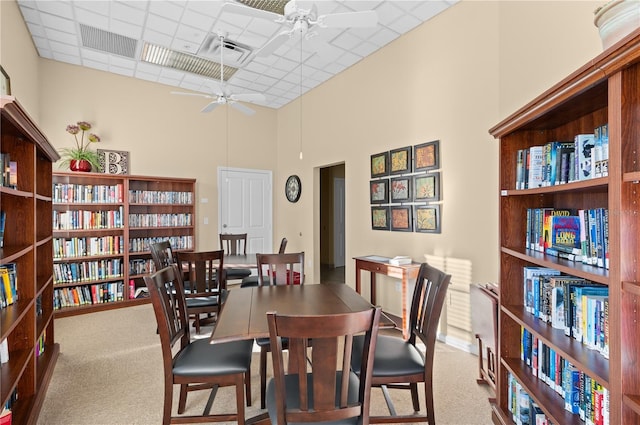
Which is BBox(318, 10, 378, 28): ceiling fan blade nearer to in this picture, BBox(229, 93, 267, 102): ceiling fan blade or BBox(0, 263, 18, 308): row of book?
BBox(229, 93, 267, 102): ceiling fan blade

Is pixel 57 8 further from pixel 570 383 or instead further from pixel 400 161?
pixel 570 383

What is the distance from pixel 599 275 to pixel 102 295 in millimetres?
5424

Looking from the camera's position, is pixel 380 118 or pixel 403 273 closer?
pixel 403 273

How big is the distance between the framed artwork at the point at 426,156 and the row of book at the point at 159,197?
12.2ft

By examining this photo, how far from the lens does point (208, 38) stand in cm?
419

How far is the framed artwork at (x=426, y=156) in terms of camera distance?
3.68 metres

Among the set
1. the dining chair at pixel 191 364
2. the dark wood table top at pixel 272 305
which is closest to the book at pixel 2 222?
the dining chair at pixel 191 364

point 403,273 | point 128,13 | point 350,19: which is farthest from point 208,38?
point 403,273

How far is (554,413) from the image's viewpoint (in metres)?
1.52

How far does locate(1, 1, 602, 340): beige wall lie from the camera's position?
2945mm

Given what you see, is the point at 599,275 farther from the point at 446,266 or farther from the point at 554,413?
the point at 446,266

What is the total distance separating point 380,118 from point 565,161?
9.93 feet

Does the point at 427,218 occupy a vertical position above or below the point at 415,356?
above

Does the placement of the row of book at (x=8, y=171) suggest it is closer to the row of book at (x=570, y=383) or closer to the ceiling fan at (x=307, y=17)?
the ceiling fan at (x=307, y=17)
